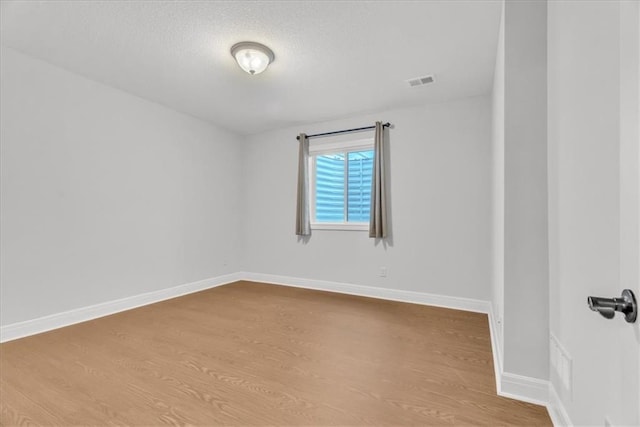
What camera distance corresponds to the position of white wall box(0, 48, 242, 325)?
247 cm

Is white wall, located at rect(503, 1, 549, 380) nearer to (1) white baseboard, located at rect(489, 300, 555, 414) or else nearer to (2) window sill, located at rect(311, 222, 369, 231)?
(1) white baseboard, located at rect(489, 300, 555, 414)

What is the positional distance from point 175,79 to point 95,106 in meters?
0.88

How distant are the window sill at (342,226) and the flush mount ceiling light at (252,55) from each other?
2.25 m

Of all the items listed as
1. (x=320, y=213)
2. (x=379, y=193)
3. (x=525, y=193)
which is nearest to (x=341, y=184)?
(x=320, y=213)

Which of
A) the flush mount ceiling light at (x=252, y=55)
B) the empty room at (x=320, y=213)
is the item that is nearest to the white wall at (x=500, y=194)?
the empty room at (x=320, y=213)

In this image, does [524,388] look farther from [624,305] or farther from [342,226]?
[342,226]

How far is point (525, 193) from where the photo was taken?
1.59 m

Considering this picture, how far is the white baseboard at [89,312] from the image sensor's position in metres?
2.44

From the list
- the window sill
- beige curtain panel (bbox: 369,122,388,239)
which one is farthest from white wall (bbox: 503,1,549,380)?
the window sill

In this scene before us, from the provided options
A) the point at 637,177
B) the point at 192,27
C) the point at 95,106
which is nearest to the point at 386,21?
the point at 192,27

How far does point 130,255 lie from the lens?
3295mm

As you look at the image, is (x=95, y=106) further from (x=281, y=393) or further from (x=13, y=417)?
(x=281, y=393)

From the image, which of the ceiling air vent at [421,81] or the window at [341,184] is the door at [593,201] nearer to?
the ceiling air vent at [421,81]

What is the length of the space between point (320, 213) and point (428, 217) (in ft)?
5.16
